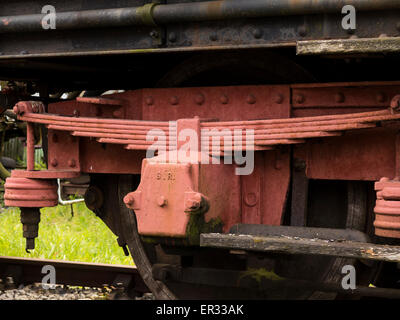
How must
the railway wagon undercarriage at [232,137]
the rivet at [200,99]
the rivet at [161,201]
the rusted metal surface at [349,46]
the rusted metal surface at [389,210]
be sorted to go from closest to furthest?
the rusted metal surface at [349,46] < the rusted metal surface at [389,210] < the railway wagon undercarriage at [232,137] < the rivet at [161,201] < the rivet at [200,99]

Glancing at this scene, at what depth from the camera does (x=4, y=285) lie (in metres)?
4.75

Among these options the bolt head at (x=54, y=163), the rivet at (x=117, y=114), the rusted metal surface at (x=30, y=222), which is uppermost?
the rivet at (x=117, y=114)

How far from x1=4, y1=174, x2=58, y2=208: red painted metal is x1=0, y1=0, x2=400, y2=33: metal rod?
0.79m

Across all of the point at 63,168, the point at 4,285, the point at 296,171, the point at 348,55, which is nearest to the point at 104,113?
the point at 63,168

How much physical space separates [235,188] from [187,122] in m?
0.39

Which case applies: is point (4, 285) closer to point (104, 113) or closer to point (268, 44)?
point (104, 113)

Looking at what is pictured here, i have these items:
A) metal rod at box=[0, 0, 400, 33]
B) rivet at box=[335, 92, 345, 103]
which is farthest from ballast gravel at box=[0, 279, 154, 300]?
rivet at box=[335, 92, 345, 103]

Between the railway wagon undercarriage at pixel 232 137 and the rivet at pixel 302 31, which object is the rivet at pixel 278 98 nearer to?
the railway wagon undercarriage at pixel 232 137

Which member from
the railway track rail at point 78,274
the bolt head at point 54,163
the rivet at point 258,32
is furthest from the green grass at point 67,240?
the rivet at point 258,32

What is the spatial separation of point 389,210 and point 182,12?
1.25m

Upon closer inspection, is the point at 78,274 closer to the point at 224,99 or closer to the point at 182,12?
the point at 224,99

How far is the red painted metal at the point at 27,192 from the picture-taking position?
3.30 meters

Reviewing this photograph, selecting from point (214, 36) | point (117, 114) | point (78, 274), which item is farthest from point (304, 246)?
point (78, 274)

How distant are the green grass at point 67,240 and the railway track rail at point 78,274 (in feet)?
2.73
